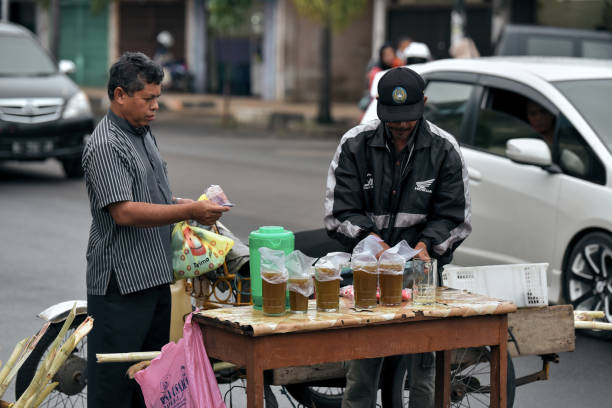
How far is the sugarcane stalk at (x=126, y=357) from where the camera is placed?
4.23 metres

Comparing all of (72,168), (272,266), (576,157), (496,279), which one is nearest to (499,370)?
(496,279)

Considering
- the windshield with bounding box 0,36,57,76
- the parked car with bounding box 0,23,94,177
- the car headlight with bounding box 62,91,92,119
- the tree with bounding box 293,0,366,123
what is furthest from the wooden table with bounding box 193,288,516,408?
the tree with bounding box 293,0,366,123

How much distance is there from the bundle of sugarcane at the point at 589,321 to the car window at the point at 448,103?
3.29 meters

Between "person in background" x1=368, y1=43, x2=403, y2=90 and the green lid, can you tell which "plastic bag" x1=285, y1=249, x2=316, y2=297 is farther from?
"person in background" x1=368, y1=43, x2=403, y2=90

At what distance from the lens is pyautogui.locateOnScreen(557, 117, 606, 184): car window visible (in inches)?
282

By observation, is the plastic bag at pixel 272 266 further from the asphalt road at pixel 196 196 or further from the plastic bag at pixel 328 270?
the asphalt road at pixel 196 196

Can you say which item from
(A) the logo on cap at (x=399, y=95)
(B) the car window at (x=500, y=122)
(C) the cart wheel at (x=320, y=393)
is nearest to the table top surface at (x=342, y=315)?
(C) the cart wheel at (x=320, y=393)

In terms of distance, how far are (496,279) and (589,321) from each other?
1.61 ft

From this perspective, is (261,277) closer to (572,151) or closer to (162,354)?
(162,354)

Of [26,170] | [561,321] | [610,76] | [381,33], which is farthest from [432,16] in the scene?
[561,321]

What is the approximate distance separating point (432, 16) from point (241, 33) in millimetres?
7153

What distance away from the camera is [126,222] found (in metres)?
4.35

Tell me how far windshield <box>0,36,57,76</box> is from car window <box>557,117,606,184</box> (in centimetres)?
917

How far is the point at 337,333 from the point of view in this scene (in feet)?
13.3
